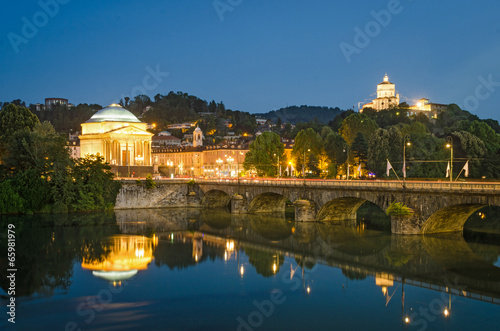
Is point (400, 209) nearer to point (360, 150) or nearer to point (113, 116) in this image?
point (360, 150)

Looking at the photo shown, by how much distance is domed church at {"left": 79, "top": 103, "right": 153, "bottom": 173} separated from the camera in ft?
332

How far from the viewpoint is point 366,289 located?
29594 millimetres

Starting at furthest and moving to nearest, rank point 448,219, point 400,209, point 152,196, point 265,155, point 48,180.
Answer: point 265,155 → point 152,196 → point 48,180 → point 448,219 → point 400,209

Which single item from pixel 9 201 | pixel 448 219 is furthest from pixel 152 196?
pixel 448 219

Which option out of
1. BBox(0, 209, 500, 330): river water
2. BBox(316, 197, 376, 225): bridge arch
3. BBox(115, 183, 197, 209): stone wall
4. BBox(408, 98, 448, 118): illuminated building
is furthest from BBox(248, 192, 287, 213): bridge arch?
BBox(408, 98, 448, 118): illuminated building

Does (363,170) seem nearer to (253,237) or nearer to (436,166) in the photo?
(436,166)

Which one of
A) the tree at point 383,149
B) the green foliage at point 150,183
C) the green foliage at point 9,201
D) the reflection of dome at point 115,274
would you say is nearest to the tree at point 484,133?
the tree at point 383,149

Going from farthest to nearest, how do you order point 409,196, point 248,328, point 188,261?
point 409,196, point 188,261, point 248,328

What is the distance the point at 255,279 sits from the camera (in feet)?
106

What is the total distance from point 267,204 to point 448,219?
26.0m

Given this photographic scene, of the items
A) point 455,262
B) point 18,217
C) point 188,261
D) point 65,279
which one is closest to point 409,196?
point 455,262

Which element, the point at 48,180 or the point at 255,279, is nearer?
the point at 255,279

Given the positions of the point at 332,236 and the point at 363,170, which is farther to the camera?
the point at 363,170

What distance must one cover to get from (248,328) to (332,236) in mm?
23466
